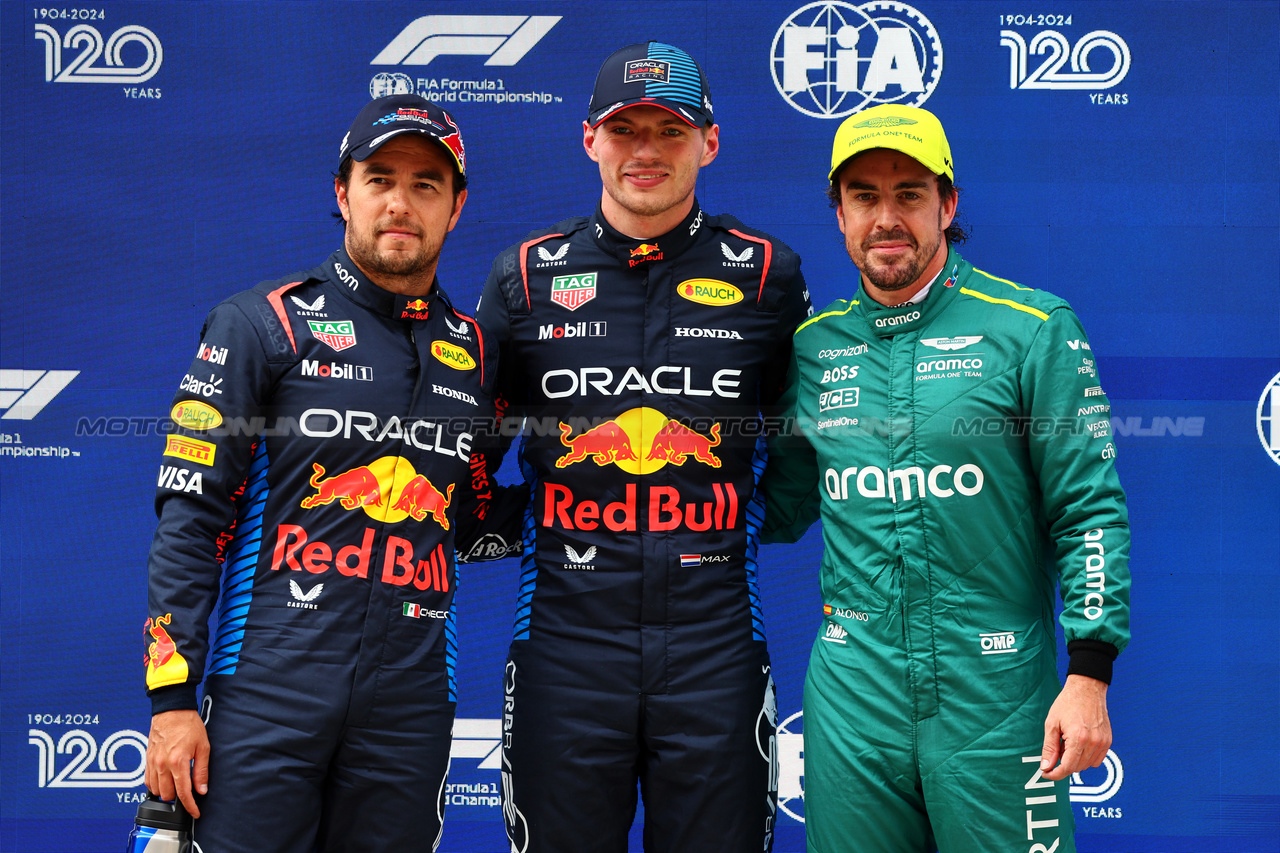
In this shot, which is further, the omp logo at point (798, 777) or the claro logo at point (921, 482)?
the omp logo at point (798, 777)

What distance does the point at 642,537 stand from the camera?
218 cm

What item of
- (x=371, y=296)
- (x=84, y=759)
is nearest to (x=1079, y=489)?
(x=371, y=296)

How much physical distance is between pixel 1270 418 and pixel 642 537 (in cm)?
235

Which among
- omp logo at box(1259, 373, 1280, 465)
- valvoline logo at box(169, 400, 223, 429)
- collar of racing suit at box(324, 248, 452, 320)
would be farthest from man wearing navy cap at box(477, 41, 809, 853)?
omp logo at box(1259, 373, 1280, 465)

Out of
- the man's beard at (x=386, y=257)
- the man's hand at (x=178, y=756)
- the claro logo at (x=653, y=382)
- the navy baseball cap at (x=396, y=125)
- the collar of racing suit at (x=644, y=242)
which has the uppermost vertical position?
the navy baseball cap at (x=396, y=125)

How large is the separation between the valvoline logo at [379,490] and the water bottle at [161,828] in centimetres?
57

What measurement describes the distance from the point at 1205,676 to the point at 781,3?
2578 millimetres

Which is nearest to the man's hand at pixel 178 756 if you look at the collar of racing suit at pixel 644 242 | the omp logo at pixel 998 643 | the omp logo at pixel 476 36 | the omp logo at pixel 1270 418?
the collar of racing suit at pixel 644 242

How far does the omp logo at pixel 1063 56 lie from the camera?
3299mm

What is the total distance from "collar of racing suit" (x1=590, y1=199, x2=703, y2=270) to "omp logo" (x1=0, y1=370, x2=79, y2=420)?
206cm

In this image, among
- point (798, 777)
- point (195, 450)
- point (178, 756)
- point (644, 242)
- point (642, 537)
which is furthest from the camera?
point (798, 777)

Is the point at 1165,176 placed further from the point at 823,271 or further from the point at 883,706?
the point at 883,706

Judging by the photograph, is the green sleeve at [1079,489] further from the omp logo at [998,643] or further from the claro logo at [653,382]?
→ the claro logo at [653,382]

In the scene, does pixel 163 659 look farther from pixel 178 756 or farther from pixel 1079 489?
pixel 1079 489
